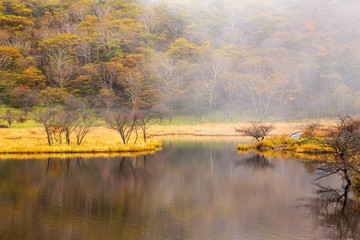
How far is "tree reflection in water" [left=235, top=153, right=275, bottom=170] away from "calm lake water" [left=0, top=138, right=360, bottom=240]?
0.46m

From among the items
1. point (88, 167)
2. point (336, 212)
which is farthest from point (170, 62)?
point (336, 212)

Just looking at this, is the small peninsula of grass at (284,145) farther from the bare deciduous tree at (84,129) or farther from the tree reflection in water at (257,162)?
the bare deciduous tree at (84,129)

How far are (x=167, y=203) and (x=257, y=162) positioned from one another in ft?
49.2

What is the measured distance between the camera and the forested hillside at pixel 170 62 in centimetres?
9188

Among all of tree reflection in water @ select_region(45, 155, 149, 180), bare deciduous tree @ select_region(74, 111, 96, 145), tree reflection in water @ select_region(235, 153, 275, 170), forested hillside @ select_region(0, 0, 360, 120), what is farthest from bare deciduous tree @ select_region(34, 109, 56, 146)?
forested hillside @ select_region(0, 0, 360, 120)

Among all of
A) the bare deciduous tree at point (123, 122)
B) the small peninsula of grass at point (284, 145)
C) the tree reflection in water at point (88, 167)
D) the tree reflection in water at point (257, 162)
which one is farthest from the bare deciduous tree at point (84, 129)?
the small peninsula of grass at point (284, 145)

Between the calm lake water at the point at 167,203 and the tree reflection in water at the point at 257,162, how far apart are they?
0.46 m

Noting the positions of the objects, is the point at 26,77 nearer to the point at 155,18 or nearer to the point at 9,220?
the point at 155,18

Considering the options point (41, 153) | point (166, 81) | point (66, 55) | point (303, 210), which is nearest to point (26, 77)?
point (66, 55)

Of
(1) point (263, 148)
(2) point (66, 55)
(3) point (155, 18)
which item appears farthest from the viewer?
(3) point (155, 18)

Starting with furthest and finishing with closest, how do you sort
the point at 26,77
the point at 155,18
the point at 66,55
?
the point at 155,18
the point at 66,55
the point at 26,77

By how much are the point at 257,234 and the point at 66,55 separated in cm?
10506

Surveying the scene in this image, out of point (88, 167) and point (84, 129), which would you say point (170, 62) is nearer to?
point (84, 129)

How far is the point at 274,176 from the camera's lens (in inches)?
874
